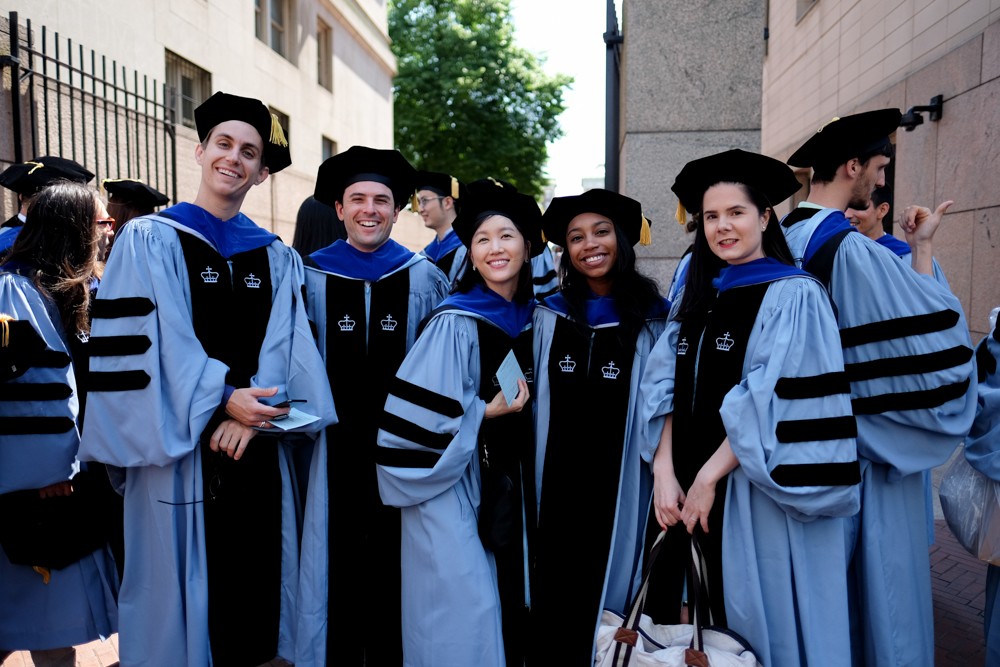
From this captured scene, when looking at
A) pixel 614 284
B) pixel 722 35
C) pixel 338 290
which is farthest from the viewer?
pixel 722 35

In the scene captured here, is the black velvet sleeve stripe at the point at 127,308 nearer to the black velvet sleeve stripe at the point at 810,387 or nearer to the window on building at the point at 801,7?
the black velvet sleeve stripe at the point at 810,387

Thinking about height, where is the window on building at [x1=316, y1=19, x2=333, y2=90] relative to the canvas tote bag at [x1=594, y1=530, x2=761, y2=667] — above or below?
above

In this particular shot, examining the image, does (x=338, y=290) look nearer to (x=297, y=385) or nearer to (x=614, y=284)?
(x=297, y=385)

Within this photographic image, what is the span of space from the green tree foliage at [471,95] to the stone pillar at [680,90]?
18719mm

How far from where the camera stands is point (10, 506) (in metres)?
2.88

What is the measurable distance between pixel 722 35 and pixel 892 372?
11.5 ft

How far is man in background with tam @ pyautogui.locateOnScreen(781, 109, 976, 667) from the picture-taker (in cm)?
249

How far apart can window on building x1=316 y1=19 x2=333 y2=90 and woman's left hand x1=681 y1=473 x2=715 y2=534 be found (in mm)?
16085

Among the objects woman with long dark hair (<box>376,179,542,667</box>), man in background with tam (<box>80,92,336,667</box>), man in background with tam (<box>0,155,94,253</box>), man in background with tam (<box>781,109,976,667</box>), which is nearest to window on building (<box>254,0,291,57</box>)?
man in background with tam (<box>0,155,94,253</box>)

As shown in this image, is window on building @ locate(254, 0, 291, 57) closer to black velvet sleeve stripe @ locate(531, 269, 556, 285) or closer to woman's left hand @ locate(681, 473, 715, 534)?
black velvet sleeve stripe @ locate(531, 269, 556, 285)

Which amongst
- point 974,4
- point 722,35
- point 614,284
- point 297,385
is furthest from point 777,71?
point 297,385

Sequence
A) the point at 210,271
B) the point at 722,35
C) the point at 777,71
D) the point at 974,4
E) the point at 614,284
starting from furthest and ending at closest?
the point at 777,71
the point at 974,4
the point at 722,35
the point at 614,284
the point at 210,271

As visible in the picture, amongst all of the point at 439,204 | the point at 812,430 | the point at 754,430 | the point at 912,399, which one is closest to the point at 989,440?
the point at 912,399

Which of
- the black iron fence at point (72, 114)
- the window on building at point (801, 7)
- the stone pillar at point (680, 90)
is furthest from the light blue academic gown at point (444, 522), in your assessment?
the window on building at point (801, 7)
